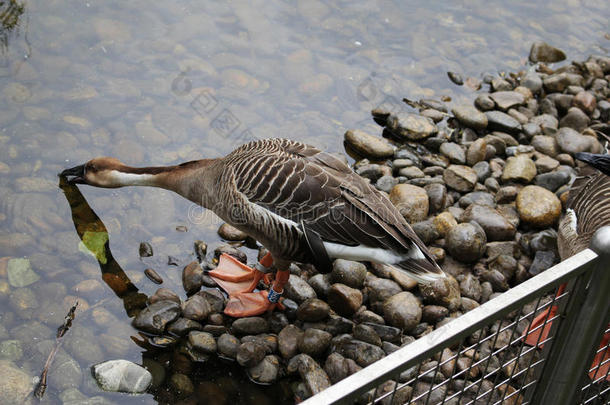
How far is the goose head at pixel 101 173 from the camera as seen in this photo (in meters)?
4.51

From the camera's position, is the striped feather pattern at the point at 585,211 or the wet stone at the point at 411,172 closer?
the striped feather pattern at the point at 585,211

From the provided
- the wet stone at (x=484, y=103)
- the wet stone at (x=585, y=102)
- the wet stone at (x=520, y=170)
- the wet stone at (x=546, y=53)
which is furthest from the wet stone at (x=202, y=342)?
the wet stone at (x=546, y=53)

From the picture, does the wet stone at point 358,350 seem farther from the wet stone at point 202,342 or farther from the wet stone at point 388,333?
the wet stone at point 202,342

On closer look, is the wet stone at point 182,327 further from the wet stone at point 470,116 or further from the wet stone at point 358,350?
the wet stone at point 470,116

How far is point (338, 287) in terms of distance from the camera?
13.1 feet

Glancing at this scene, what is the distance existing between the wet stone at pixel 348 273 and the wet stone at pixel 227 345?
2.84ft

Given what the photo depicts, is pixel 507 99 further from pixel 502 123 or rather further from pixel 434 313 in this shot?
pixel 434 313

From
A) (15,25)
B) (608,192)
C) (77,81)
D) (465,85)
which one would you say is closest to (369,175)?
(608,192)

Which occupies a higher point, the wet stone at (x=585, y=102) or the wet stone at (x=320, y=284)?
the wet stone at (x=585, y=102)

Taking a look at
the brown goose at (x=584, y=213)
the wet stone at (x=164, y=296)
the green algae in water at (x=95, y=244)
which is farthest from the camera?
the green algae in water at (x=95, y=244)

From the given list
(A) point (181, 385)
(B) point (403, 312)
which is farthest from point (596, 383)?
(A) point (181, 385)

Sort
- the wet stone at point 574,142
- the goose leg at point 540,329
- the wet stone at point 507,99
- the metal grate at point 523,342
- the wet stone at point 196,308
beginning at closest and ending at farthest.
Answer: the metal grate at point 523,342 → the goose leg at point 540,329 → the wet stone at point 196,308 → the wet stone at point 574,142 → the wet stone at point 507,99

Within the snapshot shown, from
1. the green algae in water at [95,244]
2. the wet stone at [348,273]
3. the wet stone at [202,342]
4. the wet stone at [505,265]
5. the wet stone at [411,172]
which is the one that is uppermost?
the wet stone at [411,172]

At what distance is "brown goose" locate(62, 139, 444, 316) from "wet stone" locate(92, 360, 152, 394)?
69 centimetres
